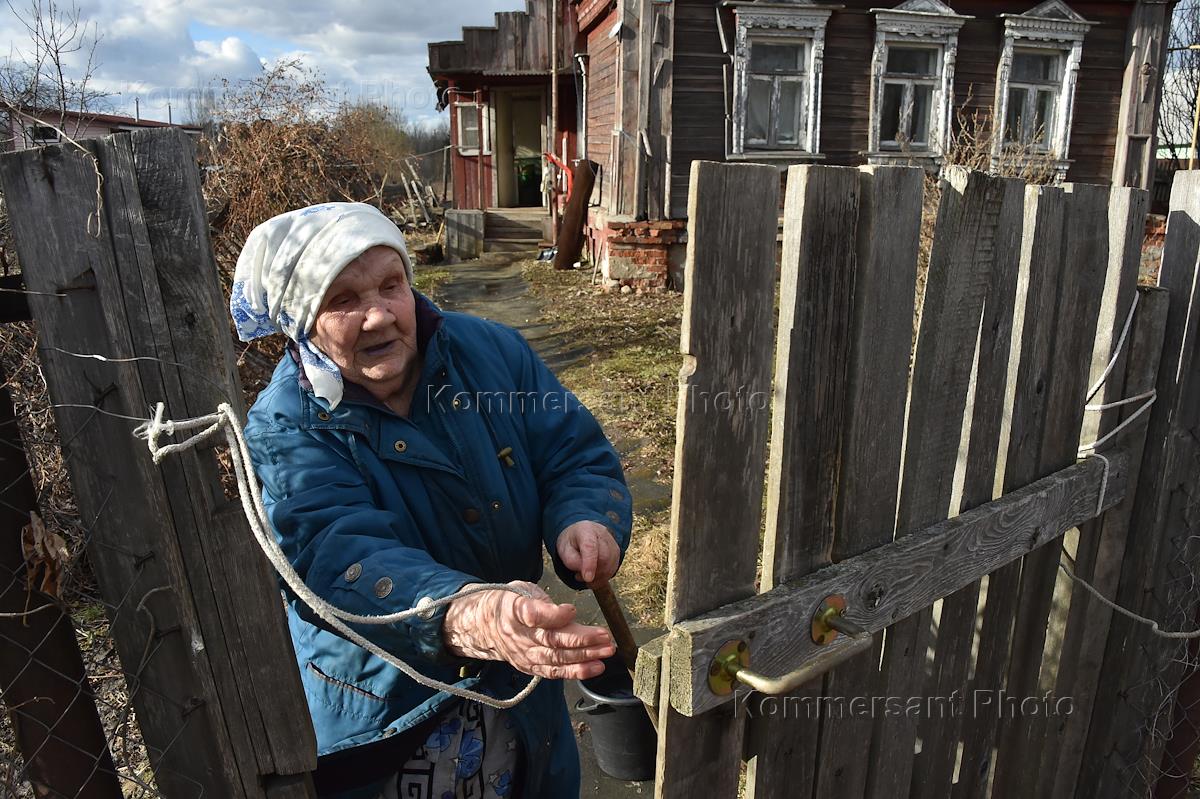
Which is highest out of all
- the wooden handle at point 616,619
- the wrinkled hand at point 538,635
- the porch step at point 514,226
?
the porch step at point 514,226

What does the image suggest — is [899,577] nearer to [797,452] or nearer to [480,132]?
[797,452]

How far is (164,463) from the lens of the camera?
1193mm

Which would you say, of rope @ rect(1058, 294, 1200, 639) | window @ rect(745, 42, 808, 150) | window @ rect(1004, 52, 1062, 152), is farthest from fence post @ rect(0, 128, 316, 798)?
window @ rect(1004, 52, 1062, 152)

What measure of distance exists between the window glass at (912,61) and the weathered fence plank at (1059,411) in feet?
33.5

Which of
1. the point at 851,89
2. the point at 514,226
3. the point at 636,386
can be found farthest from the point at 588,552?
the point at 514,226

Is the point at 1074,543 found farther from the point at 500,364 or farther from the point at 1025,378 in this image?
the point at 500,364

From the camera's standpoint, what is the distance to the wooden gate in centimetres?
123

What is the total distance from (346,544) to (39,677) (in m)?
0.59

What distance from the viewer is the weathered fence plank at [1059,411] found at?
1703 mm

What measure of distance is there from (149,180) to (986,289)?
4.84 ft

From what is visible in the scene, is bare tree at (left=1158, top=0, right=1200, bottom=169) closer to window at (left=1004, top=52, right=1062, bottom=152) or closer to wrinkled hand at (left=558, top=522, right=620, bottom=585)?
window at (left=1004, top=52, right=1062, bottom=152)

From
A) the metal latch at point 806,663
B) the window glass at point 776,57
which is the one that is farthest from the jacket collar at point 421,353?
the window glass at point 776,57

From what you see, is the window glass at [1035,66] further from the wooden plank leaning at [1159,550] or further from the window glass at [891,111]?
the wooden plank leaning at [1159,550]

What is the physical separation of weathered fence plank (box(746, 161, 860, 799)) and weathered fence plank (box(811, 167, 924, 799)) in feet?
0.06
